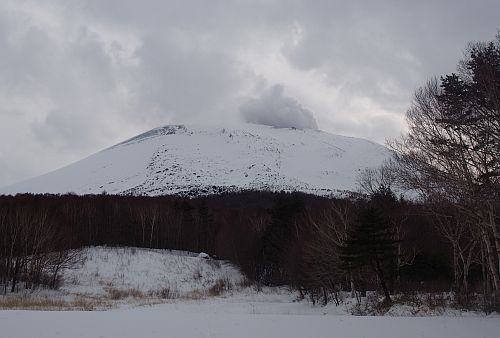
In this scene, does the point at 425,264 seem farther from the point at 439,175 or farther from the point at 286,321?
the point at 286,321

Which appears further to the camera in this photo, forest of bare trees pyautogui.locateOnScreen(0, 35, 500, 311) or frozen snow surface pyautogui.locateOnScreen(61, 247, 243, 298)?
frozen snow surface pyautogui.locateOnScreen(61, 247, 243, 298)

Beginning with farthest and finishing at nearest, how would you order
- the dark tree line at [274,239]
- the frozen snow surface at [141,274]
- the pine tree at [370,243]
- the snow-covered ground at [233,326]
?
the frozen snow surface at [141,274]
the dark tree line at [274,239]
the pine tree at [370,243]
the snow-covered ground at [233,326]

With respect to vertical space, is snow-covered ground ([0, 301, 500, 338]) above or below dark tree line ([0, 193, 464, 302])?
below

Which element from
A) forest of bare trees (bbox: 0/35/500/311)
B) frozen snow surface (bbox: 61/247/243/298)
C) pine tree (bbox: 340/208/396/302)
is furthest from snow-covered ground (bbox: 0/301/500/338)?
frozen snow surface (bbox: 61/247/243/298)

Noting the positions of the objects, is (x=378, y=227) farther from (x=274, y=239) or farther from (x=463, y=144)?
(x=274, y=239)

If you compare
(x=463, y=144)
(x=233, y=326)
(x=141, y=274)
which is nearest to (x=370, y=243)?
(x=463, y=144)

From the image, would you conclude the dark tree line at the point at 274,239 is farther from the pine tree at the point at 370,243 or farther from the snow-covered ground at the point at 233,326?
the snow-covered ground at the point at 233,326

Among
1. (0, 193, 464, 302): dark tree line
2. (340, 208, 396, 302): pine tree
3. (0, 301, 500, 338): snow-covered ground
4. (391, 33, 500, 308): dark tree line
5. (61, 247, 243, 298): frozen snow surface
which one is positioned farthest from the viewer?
(61, 247, 243, 298): frozen snow surface

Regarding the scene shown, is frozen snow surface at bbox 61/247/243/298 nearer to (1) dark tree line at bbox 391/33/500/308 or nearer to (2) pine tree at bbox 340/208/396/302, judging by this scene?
(2) pine tree at bbox 340/208/396/302

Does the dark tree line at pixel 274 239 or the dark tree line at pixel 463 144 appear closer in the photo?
the dark tree line at pixel 463 144

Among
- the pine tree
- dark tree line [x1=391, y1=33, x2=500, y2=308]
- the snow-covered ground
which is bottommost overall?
the snow-covered ground

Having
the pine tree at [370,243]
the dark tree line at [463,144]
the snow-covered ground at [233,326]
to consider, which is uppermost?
the dark tree line at [463,144]

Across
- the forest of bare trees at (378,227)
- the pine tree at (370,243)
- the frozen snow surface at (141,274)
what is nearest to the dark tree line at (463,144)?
the forest of bare trees at (378,227)

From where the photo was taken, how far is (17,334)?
14891 millimetres
